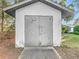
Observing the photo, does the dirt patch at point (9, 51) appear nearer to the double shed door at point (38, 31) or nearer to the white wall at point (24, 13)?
the white wall at point (24, 13)

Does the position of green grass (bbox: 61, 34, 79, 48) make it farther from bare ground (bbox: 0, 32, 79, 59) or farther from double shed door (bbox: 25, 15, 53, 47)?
bare ground (bbox: 0, 32, 79, 59)

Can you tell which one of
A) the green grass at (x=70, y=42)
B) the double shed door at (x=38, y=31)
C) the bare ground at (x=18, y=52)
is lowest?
the bare ground at (x=18, y=52)

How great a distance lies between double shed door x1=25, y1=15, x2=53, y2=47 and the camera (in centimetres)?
1670

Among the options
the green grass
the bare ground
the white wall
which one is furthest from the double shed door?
the green grass

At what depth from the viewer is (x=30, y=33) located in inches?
660

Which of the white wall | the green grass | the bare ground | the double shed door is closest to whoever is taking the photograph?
the bare ground

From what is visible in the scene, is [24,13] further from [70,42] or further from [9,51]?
[70,42]

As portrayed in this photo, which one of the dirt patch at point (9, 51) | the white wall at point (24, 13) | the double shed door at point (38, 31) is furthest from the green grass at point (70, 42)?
the dirt patch at point (9, 51)

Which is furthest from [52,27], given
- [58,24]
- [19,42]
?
[19,42]

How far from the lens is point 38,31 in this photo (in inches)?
663

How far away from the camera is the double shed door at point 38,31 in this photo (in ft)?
54.8

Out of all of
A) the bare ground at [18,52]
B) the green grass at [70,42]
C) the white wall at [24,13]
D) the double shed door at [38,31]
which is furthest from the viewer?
the green grass at [70,42]

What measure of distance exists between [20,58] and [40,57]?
113 cm

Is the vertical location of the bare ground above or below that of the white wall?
below
